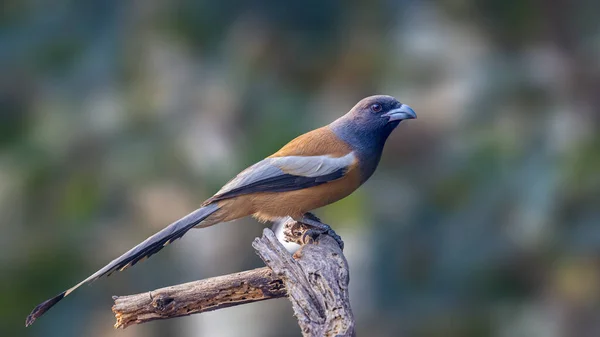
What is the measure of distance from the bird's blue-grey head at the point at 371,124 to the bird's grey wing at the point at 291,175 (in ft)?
0.76

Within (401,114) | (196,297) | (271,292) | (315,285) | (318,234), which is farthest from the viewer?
(401,114)

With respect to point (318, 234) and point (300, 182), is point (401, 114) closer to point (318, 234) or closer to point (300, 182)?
point (300, 182)

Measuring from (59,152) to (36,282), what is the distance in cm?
179

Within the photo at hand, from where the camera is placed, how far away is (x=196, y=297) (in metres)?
5.07

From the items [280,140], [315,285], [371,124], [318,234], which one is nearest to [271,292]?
[315,285]

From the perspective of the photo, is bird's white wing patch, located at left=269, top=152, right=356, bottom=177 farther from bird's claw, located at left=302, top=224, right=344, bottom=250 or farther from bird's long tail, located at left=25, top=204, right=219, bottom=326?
bird's long tail, located at left=25, top=204, right=219, bottom=326

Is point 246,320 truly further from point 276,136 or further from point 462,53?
point 462,53

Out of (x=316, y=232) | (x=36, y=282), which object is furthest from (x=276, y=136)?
(x=316, y=232)

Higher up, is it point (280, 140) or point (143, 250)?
point (280, 140)

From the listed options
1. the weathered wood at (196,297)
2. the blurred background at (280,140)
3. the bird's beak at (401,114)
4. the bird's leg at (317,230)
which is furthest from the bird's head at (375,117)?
the blurred background at (280,140)

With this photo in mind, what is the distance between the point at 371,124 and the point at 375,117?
0.21 ft

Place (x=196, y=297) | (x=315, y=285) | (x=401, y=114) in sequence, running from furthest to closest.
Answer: (x=401, y=114) → (x=196, y=297) → (x=315, y=285)

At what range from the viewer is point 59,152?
12500 mm

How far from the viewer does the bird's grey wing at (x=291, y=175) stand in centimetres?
611
